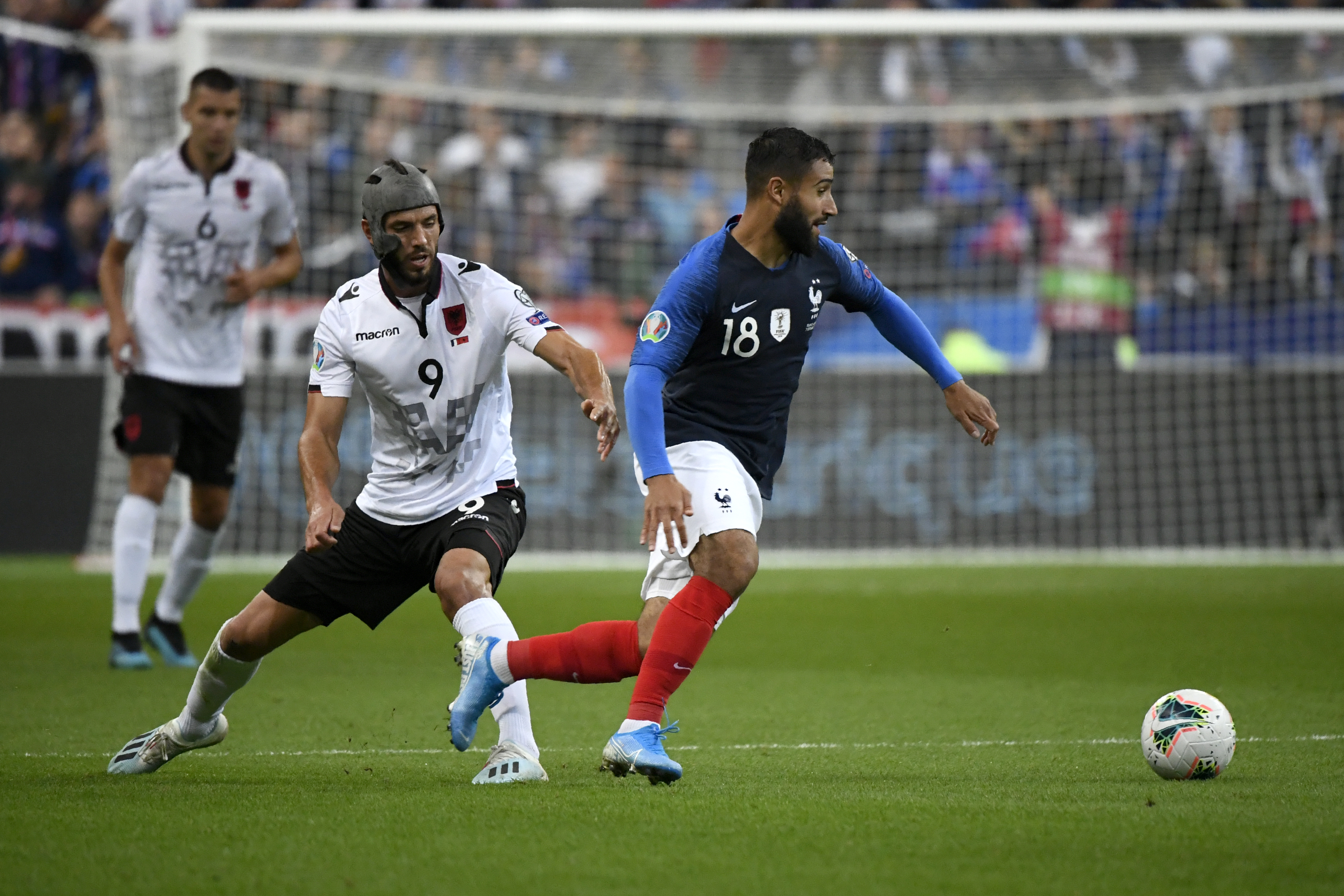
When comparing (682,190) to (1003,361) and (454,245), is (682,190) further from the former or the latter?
(1003,361)

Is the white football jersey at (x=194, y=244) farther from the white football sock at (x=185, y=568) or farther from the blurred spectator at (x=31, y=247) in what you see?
the blurred spectator at (x=31, y=247)

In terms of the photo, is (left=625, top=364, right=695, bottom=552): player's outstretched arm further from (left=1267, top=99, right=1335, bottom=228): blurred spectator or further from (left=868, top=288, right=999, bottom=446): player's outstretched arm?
(left=1267, top=99, right=1335, bottom=228): blurred spectator

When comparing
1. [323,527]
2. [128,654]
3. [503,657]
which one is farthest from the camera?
[128,654]

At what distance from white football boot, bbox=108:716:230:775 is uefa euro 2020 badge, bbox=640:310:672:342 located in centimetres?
183

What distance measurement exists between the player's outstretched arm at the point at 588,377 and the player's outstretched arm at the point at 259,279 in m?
3.39

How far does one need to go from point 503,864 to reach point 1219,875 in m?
1.51

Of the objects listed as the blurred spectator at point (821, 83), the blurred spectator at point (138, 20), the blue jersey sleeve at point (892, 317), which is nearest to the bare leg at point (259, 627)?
the blue jersey sleeve at point (892, 317)

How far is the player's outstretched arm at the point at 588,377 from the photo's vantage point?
456 cm

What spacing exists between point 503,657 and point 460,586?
0.26 meters

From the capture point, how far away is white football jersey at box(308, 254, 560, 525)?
5.04m

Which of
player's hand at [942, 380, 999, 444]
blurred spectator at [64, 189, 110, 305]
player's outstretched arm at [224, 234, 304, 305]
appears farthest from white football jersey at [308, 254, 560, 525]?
blurred spectator at [64, 189, 110, 305]

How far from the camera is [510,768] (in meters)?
4.78

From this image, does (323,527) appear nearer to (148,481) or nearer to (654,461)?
(654,461)

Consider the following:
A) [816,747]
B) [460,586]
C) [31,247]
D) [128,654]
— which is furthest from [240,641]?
[31,247]
